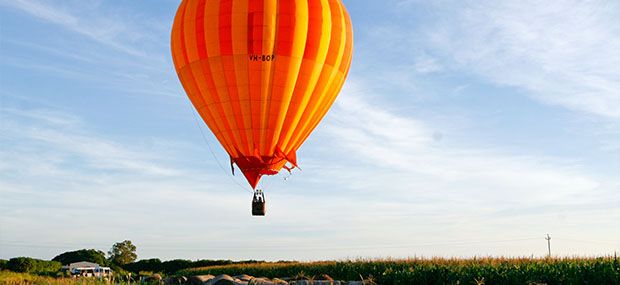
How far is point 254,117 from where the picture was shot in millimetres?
31422

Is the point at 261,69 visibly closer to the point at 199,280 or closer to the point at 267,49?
the point at 267,49

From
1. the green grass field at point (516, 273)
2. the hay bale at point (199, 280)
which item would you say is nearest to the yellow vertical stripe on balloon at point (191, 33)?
the hay bale at point (199, 280)

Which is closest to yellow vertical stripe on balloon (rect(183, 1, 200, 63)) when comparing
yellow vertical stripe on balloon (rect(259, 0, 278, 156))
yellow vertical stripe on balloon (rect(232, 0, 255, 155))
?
yellow vertical stripe on balloon (rect(232, 0, 255, 155))

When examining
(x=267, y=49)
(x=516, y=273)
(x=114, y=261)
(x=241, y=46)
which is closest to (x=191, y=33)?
(x=241, y=46)

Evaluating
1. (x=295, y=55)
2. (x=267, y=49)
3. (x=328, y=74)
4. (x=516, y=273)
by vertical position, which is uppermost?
(x=267, y=49)

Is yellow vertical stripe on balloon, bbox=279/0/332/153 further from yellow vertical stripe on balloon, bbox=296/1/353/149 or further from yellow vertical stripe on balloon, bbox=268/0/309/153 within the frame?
yellow vertical stripe on balloon, bbox=296/1/353/149

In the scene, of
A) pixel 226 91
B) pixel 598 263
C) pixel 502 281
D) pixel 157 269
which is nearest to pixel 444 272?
pixel 502 281

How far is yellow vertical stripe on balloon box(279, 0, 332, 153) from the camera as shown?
103 feet

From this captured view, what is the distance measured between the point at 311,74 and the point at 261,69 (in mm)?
2538

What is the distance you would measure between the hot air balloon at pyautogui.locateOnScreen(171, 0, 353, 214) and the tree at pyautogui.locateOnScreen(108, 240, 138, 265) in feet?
236

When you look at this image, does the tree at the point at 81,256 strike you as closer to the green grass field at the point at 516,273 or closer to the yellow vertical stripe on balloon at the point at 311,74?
the yellow vertical stripe on balloon at the point at 311,74

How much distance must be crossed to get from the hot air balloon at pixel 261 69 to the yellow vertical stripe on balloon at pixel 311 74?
0.16 feet

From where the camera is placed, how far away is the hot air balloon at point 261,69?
3058 cm

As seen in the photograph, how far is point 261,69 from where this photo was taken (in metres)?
30.7
